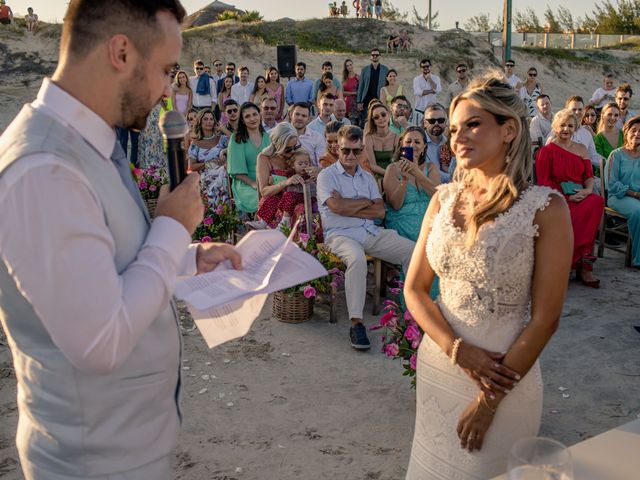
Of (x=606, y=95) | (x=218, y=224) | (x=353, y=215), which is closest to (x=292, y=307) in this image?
(x=353, y=215)

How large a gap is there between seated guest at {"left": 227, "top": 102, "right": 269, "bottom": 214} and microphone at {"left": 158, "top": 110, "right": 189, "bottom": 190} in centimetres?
542

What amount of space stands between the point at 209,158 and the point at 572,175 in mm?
4578

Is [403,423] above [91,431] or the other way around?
the other way around

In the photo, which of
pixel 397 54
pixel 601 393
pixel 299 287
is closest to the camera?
pixel 601 393

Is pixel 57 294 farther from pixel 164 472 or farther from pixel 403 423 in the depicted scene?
pixel 403 423

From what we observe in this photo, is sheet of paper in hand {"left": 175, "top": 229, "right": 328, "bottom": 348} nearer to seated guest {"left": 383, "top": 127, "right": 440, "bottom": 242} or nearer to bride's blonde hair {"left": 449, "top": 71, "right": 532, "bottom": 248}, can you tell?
bride's blonde hair {"left": 449, "top": 71, "right": 532, "bottom": 248}

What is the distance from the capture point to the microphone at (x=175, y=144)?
1.61m

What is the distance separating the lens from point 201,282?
5.35 feet

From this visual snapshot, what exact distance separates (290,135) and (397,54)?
2401cm

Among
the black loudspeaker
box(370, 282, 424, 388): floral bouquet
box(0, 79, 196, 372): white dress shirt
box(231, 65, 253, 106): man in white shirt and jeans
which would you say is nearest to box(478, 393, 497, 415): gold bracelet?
box(0, 79, 196, 372): white dress shirt

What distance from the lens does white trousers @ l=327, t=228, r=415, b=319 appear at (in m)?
5.05

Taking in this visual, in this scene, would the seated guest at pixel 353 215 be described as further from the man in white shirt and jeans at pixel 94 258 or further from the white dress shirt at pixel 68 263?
the white dress shirt at pixel 68 263

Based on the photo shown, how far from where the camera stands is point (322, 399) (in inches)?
158

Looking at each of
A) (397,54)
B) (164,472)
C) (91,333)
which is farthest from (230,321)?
(397,54)
